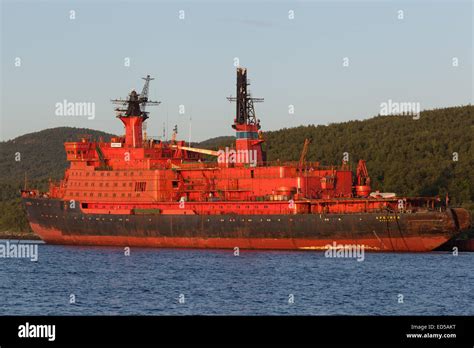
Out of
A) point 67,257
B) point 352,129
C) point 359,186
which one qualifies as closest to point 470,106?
point 352,129

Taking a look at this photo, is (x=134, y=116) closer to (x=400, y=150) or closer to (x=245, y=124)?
(x=245, y=124)

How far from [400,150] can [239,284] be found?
244 feet

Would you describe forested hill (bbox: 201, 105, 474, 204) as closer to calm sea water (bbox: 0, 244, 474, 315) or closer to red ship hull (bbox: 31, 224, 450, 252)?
red ship hull (bbox: 31, 224, 450, 252)

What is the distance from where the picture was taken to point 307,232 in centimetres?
7606

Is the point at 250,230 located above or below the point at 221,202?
below

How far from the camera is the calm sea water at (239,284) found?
4650 centimetres

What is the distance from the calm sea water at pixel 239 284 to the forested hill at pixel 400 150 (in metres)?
28.5

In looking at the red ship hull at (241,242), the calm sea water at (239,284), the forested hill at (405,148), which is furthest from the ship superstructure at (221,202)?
the forested hill at (405,148)

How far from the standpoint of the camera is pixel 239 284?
2157 inches

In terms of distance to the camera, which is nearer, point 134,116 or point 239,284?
point 239,284

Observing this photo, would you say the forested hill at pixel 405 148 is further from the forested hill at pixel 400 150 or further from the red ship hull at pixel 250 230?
the red ship hull at pixel 250 230

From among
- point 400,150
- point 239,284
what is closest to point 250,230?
point 239,284

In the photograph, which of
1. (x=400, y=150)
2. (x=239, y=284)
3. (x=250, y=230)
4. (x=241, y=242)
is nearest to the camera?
(x=239, y=284)
